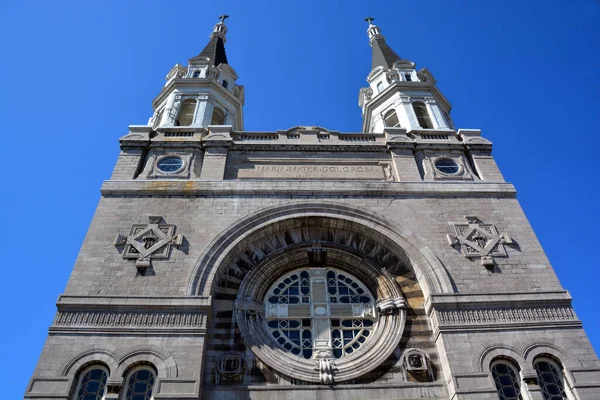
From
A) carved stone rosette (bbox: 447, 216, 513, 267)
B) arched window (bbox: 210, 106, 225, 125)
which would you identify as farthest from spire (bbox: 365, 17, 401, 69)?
carved stone rosette (bbox: 447, 216, 513, 267)

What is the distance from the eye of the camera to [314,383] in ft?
36.0

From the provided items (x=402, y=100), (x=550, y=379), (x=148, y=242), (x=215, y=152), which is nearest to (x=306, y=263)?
(x=148, y=242)

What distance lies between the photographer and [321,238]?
14.2 metres

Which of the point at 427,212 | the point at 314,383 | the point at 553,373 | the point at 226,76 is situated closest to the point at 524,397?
the point at 553,373

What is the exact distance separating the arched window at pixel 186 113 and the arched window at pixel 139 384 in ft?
39.2

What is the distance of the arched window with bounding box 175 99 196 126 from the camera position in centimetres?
2025

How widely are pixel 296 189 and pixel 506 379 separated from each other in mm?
7840

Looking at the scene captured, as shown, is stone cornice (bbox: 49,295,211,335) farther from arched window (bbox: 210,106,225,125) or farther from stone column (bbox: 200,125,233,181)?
arched window (bbox: 210,106,225,125)

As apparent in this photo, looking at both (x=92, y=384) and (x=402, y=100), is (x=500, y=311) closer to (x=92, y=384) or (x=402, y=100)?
(x=92, y=384)

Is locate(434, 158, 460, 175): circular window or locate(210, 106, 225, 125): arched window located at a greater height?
locate(210, 106, 225, 125): arched window

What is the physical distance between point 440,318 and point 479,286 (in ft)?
5.41

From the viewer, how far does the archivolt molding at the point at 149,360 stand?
10320 mm

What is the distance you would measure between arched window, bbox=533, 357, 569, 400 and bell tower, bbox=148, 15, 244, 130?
13830 mm

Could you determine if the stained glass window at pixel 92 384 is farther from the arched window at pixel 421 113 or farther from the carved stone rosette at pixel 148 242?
the arched window at pixel 421 113
